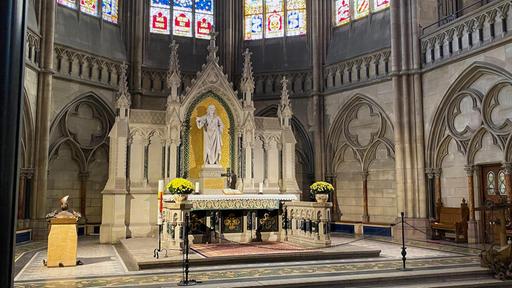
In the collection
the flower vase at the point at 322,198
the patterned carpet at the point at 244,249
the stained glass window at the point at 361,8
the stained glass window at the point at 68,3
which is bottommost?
the patterned carpet at the point at 244,249

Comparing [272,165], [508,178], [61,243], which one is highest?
[272,165]

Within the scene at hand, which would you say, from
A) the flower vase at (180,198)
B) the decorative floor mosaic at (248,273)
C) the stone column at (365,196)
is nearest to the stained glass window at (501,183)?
the decorative floor mosaic at (248,273)

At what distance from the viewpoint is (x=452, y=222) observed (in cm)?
1443

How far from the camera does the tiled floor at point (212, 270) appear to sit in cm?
842

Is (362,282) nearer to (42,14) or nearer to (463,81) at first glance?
(463,81)

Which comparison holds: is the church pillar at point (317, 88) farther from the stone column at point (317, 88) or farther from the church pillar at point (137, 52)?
the church pillar at point (137, 52)

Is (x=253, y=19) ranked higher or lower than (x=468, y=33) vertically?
higher

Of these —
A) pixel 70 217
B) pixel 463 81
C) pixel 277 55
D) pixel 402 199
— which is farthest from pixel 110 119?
pixel 463 81

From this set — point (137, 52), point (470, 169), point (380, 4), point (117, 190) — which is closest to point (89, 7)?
point (137, 52)

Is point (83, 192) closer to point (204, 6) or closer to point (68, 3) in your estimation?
point (68, 3)

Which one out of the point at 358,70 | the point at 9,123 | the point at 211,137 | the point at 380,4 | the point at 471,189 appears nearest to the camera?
the point at 9,123

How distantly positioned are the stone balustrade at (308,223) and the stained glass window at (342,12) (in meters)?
9.40

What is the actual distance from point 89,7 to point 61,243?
11381 mm

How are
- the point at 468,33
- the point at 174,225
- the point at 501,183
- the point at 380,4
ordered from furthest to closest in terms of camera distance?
1. the point at 380,4
2. the point at 468,33
3. the point at 501,183
4. the point at 174,225
